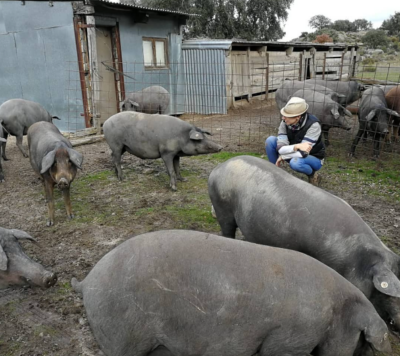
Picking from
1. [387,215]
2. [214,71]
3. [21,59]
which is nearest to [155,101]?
[214,71]

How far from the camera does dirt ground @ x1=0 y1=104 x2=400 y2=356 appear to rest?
3.05 meters

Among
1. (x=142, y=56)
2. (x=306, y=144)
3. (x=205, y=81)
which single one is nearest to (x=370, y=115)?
(x=306, y=144)

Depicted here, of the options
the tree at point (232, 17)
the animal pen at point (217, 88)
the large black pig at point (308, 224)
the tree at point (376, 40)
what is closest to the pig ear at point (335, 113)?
the animal pen at point (217, 88)

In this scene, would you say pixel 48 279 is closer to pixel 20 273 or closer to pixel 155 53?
pixel 20 273

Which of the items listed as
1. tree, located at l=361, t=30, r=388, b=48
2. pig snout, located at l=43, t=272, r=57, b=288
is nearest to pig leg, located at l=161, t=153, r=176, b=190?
pig snout, located at l=43, t=272, r=57, b=288

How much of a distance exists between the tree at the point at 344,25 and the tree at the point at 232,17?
136ft

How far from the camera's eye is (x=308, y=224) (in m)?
2.98

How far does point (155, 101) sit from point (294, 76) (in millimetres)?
8636

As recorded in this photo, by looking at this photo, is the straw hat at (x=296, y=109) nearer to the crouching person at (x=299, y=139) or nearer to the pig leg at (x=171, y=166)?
the crouching person at (x=299, y=139)

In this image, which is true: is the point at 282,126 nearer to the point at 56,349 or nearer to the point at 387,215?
the point at 387,215

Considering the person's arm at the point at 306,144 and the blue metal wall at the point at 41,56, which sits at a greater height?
the blue metal wall at the point at 41,56

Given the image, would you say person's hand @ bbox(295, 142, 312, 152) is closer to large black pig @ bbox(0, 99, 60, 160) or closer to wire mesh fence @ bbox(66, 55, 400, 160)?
wire mesh fence @ bbox(66, 55, 400, 160)

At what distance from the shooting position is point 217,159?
757cm

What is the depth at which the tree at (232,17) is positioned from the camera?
72.3 feet
